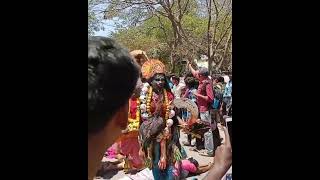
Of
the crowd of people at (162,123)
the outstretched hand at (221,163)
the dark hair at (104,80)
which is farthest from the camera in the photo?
the outstretched hand at (221,163)

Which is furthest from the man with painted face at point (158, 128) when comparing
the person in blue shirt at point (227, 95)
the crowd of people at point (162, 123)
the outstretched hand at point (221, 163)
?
the person in blue shirt at point (227, 95)

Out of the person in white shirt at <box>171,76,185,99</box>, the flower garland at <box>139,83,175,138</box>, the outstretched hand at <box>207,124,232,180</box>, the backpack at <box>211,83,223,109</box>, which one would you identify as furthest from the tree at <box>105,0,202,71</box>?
the outstretched hand at <box>207,124,232,180</box>

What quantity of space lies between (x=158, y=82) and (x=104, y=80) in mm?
421

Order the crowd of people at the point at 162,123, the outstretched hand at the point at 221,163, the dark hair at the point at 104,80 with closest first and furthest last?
the dark hair at the point at 104,80 < the crowd of people at the point at 162,123 < the outstretched hand at the point at 221,163

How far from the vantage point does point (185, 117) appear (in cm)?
396

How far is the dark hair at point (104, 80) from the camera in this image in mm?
3746

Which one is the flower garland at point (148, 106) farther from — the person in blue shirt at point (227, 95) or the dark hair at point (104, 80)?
the person in blue shirt at point (227, 95)

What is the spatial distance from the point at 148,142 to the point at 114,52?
0.70 meters

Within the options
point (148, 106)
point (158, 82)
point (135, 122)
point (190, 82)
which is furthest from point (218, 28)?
point (135, 122)

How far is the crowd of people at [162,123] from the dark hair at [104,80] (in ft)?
0.06

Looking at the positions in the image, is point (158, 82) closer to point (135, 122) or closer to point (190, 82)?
point (190, 82)

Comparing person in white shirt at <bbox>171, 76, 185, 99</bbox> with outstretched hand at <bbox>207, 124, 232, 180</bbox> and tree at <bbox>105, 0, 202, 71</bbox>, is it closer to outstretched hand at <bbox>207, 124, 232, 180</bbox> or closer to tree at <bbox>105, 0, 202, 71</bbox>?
tree at <bbox>105, 0, 202, 71</bbox>
